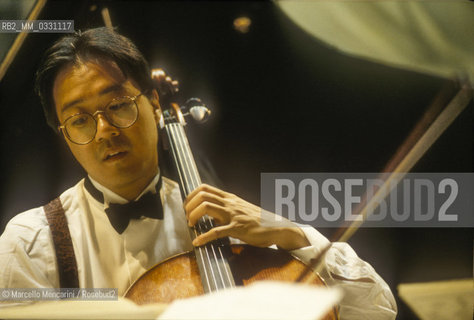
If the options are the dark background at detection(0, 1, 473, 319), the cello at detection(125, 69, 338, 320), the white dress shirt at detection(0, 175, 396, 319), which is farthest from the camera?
the dark background at detection(0, 1, 473, 319)

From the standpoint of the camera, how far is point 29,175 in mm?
1239

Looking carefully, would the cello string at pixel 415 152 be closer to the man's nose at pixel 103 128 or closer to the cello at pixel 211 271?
the cello at pixel 211 271

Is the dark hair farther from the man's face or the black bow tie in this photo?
the black bow tie

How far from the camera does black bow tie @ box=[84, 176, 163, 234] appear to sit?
117 centimetres

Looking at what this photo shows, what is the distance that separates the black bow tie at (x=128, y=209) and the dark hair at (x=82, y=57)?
24 cm

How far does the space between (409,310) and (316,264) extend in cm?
35

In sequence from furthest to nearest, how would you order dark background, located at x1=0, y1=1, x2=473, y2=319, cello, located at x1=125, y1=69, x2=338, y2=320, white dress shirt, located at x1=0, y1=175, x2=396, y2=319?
dark background, located at x1=0, y1=1, x2=473, y2=319 < white dress shirt, located at x1=0, y1=175, x2=396, y2=319 < cello, located at x1=125, y1=69, x2=338, y2=320

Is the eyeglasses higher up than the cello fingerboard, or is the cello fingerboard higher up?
the eyeglasses

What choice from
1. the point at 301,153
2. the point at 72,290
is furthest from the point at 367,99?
the point at 72,290

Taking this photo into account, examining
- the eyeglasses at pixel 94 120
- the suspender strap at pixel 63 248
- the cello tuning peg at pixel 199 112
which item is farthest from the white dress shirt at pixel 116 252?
the cello tuning peg at pixel 199 112

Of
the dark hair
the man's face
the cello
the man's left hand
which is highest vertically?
the dark hair

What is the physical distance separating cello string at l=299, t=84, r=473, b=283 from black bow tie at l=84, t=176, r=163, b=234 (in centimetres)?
48

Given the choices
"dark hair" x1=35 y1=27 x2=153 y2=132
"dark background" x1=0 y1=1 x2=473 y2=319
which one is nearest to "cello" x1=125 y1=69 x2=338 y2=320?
"dark background" x1=0 y1=1 x2=473 y2=319

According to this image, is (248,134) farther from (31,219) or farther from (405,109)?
(31,219)
